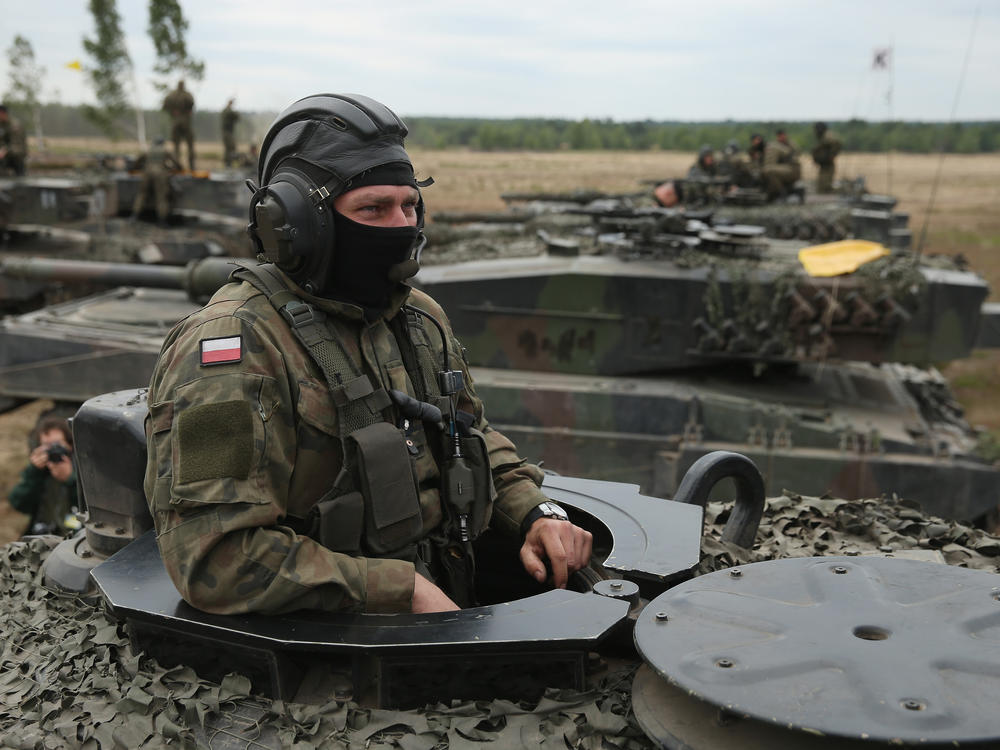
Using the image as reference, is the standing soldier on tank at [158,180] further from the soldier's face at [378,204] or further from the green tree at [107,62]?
the green tree at [107,62]

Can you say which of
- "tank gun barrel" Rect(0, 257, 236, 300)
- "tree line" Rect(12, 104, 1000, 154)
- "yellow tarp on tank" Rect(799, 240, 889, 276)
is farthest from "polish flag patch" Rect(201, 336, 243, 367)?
"tree line" Rect(12, 104, 1000, 154)

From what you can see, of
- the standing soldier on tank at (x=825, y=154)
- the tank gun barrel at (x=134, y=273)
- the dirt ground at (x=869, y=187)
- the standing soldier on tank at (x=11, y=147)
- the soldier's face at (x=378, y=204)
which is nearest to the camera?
the soldier's face at (x=378, y=204)

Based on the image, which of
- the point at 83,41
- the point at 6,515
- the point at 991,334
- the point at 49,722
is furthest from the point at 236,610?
the point at 83,41

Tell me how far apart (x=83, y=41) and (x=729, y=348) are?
132 feet

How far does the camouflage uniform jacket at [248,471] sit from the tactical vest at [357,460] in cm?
3

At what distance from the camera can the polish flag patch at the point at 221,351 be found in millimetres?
2264

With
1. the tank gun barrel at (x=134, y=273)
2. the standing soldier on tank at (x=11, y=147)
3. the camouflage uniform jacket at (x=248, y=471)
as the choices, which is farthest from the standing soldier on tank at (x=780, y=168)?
the camouflage uniform jacket at (x=248, y=471)

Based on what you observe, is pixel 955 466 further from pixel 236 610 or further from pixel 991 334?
pixel 236 610

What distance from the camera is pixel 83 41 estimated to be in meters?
40.7

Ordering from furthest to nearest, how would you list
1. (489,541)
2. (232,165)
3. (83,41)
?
1. (83,41)
2. (232,165)
3. (489,541)

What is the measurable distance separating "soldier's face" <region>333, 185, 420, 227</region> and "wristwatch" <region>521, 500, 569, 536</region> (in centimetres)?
88

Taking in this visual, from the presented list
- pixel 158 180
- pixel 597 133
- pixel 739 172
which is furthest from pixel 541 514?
pixel 597 133

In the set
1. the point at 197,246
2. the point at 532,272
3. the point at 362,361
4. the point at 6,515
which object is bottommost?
the point at 6,515

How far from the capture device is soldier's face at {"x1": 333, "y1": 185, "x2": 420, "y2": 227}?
2518 mm
